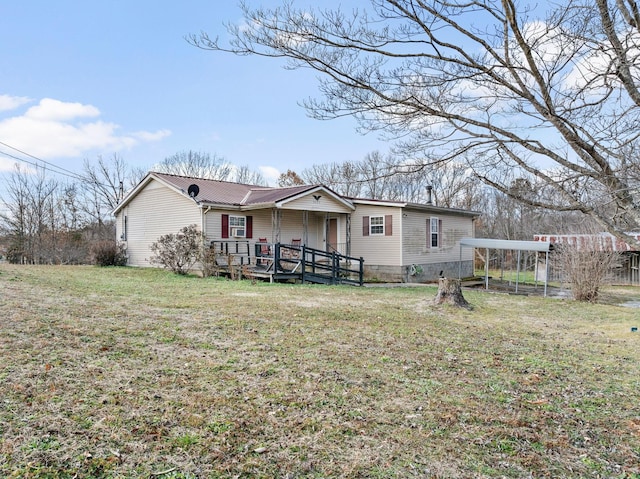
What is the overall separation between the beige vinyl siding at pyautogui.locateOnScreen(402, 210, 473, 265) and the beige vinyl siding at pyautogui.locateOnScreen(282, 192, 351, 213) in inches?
106

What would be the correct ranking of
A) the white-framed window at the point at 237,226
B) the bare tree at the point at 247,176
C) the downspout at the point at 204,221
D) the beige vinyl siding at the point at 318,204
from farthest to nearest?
the bare tree at the point at 247,176 → the white-framed window at the point at 237,226 → the beige vinyl siding at the point at 318,204 → the downspout at the point at 204,221

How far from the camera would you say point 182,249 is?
49.4 feet

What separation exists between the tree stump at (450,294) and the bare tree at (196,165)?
32.0 m

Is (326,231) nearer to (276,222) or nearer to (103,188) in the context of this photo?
(276,222)

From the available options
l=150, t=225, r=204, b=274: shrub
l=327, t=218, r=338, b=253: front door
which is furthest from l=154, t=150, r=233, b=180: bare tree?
l=150, t=225, r=204, b=274: shrub

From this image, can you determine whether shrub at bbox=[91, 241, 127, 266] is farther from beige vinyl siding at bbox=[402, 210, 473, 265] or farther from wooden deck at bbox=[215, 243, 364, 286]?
beige vinyl siding at bbox=[402, 210, 473, 265]

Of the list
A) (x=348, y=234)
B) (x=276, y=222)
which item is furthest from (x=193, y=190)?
(x=348, y=234)

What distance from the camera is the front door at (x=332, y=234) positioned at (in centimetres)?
1864

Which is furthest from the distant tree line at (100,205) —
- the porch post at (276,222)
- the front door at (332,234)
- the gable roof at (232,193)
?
the porch post at (276,222)

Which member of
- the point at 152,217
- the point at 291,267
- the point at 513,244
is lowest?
the point at 291,267

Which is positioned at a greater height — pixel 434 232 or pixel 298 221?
pixel 298 221

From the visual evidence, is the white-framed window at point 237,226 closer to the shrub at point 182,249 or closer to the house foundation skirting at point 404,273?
the shrub at point 182,249

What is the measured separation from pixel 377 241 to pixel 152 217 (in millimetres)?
9647

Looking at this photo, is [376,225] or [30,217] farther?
[30,217]
